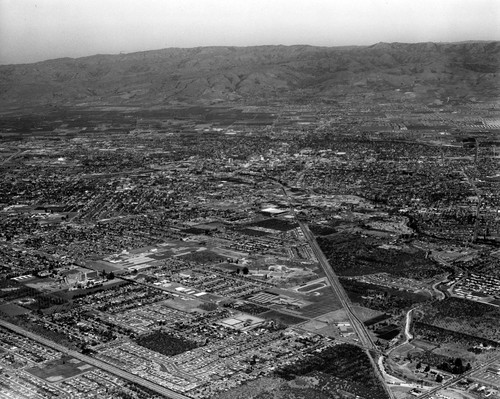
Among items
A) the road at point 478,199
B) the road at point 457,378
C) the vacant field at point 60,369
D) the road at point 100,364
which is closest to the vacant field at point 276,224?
the road at point 478,199

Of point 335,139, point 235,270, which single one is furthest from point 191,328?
point 335,139

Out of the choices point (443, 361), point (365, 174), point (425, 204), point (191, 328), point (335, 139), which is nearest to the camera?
point (443, 361)

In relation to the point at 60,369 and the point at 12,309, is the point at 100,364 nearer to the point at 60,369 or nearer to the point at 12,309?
the point at 60,369

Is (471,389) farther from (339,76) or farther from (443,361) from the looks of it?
(339,76)

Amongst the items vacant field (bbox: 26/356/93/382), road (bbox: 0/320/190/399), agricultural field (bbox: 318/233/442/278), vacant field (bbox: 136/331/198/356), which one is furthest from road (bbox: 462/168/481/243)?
vacant field (bbox: 26/356/93/382)

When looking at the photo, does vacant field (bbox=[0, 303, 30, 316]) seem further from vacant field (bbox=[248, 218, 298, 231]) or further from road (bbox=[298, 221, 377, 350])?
vacant field (bbox=[248, 218, 298, 231])

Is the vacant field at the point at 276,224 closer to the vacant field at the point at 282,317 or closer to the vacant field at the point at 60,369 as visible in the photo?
the vacant field at the point at 282,317

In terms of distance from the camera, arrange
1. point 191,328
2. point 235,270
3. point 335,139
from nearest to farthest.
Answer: point 191,328, point 235,270, point 335,139
